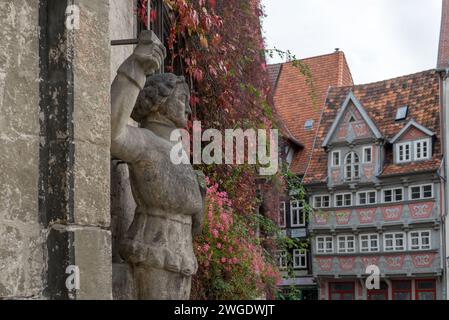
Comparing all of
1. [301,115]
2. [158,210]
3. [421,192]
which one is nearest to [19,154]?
[158,210]

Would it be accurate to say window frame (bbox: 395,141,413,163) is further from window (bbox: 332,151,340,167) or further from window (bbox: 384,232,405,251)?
window (bbox: 384,232,405,251)

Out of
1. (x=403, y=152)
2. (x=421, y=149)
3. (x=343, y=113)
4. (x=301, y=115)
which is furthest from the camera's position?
(x=301, y=115)

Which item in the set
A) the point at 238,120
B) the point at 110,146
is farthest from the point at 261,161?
the point at 110,146

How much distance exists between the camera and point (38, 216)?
2.19 m

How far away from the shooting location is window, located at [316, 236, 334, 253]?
27.4 meters

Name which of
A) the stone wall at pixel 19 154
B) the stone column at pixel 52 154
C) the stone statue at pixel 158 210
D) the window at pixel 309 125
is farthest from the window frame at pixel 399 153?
the stone wall at pixel 19 154

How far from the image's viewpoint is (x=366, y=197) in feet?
89.5

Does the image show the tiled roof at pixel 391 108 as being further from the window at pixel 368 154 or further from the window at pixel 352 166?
the window at pixel 352 166

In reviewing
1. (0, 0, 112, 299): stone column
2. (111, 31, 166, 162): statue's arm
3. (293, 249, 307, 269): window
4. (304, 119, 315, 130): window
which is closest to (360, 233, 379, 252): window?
(293, 249, 307, 269): window

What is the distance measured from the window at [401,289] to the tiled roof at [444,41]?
726 cm

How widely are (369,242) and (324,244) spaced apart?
156 centimetres

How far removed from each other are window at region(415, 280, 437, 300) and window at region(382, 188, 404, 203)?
9.18ft

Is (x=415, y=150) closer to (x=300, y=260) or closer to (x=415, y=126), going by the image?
(x=415, y=126)

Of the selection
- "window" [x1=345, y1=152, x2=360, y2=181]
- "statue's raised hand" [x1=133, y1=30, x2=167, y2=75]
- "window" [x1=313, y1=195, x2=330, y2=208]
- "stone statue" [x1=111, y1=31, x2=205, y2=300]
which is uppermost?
"window" [x1=345, y1=152, x2=360, y2=181]
